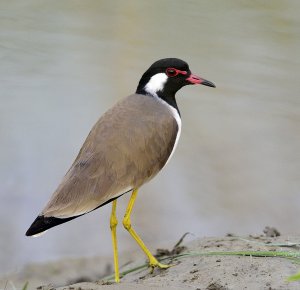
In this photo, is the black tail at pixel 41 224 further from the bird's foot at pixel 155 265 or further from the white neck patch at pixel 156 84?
the white neck patch at pixel 156 84

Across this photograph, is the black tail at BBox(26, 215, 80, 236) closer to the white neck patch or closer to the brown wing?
the brown wing

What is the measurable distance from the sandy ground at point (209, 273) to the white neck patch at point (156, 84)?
1.09 metres

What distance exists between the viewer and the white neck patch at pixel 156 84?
6066 millimetres

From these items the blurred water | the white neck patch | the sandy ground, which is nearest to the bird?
the white neck patch

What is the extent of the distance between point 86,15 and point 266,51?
311 cm

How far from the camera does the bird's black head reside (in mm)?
6066

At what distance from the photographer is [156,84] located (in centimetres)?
607

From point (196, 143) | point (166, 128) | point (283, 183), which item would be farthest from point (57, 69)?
point (166, 128)

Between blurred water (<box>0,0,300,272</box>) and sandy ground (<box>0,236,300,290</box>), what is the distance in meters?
0.77

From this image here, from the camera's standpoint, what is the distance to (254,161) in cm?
888

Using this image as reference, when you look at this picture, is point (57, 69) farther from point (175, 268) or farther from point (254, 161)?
point (175, 268)

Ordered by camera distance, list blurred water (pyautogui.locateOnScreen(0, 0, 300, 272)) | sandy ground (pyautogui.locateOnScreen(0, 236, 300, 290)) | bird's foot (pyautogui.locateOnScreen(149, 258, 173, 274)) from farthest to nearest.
→ blurred water (pyautogui.locateOnScreen(0, 0, 300, 272)) < bird's foot (pyautogui.locateOnScreen(149, 258, 173, 274)) < sandy ground (pyautogui.locateOnScreen(0, 236, 300, 290))

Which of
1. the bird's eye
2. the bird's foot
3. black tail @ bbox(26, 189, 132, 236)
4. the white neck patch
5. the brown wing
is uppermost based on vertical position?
the bird's eye

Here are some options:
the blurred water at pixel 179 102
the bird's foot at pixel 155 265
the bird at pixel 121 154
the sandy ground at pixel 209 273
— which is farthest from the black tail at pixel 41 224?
the blurred water at pixel 179 102
